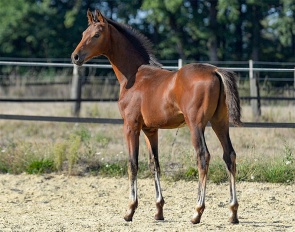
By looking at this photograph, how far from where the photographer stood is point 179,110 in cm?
676

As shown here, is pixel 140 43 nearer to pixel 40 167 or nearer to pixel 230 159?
pixel 230 159

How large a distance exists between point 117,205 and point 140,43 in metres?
1.96

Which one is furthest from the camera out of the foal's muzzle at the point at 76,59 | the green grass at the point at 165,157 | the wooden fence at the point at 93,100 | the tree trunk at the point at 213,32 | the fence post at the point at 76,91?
the tree trunk at the point at 213,32

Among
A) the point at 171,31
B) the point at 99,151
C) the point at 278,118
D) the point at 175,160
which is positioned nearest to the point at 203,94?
the point at 175,160

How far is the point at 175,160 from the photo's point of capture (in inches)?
382

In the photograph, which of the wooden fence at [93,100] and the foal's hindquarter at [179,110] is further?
the wooden fence at [93,100]

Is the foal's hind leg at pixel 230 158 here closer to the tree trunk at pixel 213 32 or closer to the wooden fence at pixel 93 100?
the wooden fence at pixel 93 100

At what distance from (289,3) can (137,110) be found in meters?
20.3

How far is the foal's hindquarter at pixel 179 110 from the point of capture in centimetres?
651

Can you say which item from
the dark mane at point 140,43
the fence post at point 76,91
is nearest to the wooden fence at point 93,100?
the fence post at point 76,91

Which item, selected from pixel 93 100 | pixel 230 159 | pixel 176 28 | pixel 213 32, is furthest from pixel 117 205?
pixel 176 28

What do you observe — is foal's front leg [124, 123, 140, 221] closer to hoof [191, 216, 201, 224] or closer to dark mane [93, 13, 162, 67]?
hoof [191, 216, 201, 224]

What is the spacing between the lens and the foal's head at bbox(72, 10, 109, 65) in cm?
726

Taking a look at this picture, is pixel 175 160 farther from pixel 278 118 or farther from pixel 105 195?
pixel 278 118
